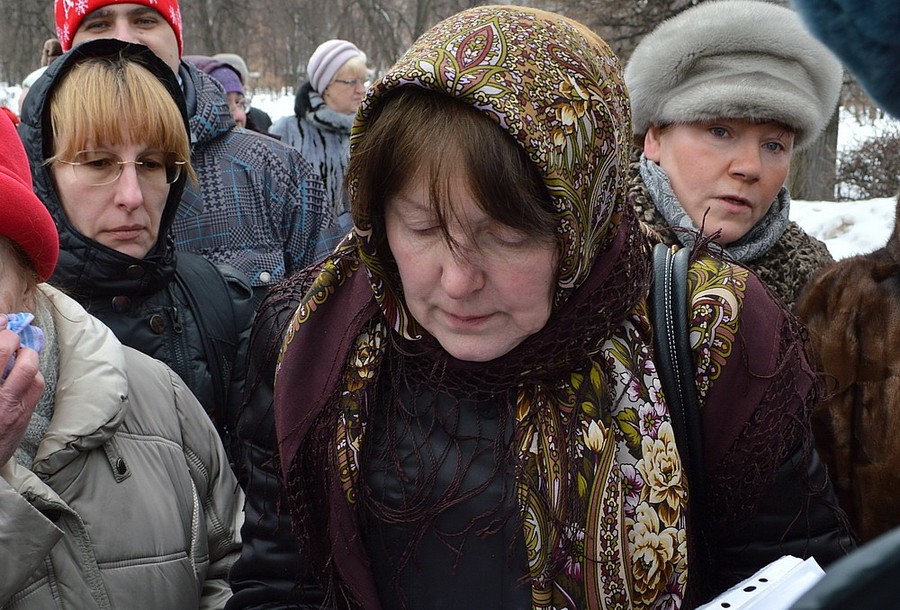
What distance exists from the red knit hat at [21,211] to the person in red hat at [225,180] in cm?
90

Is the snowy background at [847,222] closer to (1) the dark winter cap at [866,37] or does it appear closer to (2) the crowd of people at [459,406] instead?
(2) the crowd of people at [459,406]

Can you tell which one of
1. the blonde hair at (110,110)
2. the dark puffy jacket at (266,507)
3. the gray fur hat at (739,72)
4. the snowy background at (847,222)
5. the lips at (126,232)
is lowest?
the snowy background at (847,222)

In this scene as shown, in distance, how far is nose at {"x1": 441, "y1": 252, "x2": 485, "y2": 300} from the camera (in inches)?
54.3

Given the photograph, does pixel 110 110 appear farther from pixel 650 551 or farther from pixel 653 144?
pixel 650 551

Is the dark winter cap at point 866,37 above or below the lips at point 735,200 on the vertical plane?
above

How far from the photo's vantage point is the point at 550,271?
4.70 ft

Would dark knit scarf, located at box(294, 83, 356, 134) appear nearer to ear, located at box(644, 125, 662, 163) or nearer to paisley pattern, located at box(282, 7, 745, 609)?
ear, located at box(644, 125, 662, 163)

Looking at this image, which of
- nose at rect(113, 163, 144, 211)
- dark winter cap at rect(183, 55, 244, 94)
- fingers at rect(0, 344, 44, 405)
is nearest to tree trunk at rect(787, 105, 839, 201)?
dark winter cap at rect(183, 55, 244, 94)

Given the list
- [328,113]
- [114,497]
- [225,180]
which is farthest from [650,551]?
[328,113]

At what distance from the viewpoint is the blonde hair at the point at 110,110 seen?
2.21 metres

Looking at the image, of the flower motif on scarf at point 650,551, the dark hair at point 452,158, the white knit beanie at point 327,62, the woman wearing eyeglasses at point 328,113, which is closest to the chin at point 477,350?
the dark hair at point 452,158

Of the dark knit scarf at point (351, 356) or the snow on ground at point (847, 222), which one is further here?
the snow on ground at point (847, 222)

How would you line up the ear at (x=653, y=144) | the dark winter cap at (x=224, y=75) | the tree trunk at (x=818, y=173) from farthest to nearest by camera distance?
the tree trunk at (x=818, y=173) < the dark winter cap at (x=224, y=75) < the ear at (x=653, y=144)

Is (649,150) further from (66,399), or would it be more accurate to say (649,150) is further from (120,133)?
(66,399)
